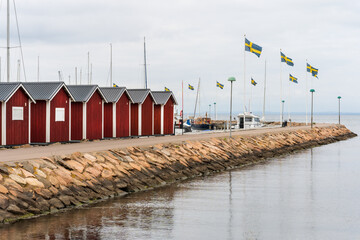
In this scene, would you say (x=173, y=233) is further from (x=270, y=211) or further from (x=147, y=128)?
(x=147, y=128)

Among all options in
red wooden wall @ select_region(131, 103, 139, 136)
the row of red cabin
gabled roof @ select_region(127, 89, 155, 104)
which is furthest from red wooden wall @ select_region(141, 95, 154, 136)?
red wooden wall @ select_region(131, 103, 139, 136)

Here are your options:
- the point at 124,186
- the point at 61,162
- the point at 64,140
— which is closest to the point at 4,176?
the point at 61,162

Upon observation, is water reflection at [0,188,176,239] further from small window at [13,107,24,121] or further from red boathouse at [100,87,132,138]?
red boathouse at [100,87,132,138]

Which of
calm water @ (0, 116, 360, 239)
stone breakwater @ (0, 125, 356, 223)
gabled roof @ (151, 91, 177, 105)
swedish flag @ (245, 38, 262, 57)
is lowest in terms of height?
calm water @ (0, 116, 360, 239)

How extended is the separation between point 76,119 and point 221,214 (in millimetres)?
18554

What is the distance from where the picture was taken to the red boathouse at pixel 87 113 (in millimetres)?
35438

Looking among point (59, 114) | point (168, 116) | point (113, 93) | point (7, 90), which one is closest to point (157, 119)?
point (168, 116)

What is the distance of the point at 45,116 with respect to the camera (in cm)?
3244

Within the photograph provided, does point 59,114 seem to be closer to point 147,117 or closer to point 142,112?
point 142,112

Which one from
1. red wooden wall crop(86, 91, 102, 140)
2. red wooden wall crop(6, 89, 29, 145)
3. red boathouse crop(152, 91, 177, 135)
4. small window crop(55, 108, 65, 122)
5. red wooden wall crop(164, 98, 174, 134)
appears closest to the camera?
red wooden wall crop(6, 89, 29, 145)

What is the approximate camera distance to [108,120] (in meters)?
38.7

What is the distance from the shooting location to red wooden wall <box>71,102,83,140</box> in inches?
1391

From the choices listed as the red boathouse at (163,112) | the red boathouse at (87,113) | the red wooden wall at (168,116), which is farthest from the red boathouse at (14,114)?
the red wooden wall at (168,116)

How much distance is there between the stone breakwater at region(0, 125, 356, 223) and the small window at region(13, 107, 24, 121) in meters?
6.66
